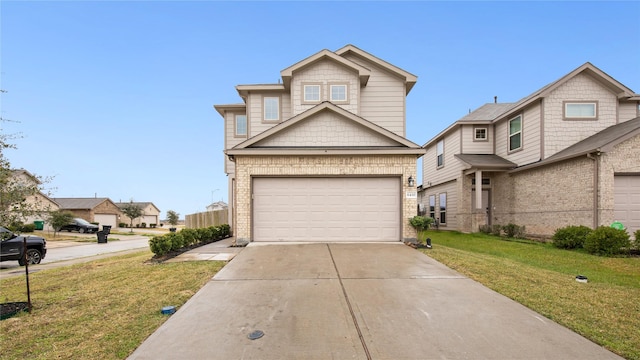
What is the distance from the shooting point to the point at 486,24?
16281 mm

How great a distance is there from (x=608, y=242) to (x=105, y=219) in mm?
51943

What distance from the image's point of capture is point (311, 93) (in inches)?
555

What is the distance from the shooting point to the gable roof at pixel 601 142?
1149 centimetres

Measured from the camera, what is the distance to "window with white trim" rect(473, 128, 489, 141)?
18250 millimetres

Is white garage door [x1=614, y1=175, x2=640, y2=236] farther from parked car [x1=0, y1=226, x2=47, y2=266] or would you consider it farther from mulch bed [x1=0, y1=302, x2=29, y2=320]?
parked car [x1=0, y1=226, x2=47, y2=266]

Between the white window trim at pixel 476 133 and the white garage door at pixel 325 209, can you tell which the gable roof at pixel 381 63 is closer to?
the white window trim at pixel 476 133

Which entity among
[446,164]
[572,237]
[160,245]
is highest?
[446,164]

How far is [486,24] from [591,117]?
703 centimetres

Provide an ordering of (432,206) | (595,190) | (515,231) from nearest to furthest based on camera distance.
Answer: (595,190) → (515,231) → (432,206)

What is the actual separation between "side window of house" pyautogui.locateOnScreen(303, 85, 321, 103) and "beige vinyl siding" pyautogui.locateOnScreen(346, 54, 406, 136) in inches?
88.1

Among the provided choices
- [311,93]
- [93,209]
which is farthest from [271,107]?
[93,209]

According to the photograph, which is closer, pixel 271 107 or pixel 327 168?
pixel 327 168

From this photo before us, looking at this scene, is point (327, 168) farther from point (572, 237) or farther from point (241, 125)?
point (572, 237)

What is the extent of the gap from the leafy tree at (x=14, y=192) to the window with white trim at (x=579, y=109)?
1968 centimetres
